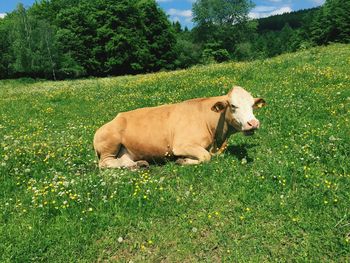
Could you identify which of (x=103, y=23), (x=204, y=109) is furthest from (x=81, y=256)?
(x=103, y=23)

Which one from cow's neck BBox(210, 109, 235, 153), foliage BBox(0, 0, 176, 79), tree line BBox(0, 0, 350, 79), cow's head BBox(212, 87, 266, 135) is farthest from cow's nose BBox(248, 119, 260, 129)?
foliage BBox(0, 0, 176, 79)

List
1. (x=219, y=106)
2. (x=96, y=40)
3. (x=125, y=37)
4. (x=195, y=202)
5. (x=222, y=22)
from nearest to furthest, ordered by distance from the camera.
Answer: (x=195, y=202) → (x=219, y=106) → (x=125, y=37) → (x=96, y=40) → (x=222, y=22)

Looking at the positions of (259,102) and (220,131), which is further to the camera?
(220,131)

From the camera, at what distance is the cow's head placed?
337 inches

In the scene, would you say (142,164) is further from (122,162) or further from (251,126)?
(251,126)

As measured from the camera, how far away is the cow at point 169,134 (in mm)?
9469

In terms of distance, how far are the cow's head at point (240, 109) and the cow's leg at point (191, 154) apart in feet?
3.23

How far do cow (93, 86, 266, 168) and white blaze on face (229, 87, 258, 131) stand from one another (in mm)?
225

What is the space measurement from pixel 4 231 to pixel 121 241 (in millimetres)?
2073

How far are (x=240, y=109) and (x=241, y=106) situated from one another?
0.24ft

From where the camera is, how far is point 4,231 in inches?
266

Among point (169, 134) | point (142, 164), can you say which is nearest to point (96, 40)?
point (169, 134)

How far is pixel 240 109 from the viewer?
888 centimetres

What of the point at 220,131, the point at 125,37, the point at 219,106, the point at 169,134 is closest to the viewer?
the point at 219,106
